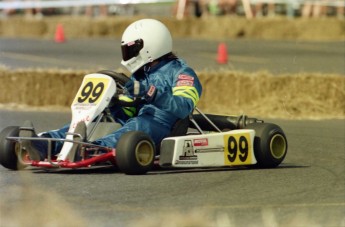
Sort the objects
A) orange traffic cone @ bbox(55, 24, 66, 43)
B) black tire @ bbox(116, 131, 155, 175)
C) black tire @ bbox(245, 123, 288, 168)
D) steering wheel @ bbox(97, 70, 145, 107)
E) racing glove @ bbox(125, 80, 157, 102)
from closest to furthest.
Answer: black tire @ bbox(116, 131, 155, 175) < racing glove @ bbox(125, 80, 157, 102) < steering wheel @ bbox(97, 70, 145, 107) < black tire @ bbox(245, 123, 288, 168) < orange traffic cone @ bbox(55, 24, 66, 43)

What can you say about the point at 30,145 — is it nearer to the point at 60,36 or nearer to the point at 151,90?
the point at 151,90

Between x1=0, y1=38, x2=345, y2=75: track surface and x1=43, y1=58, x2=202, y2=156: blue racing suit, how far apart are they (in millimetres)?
8140

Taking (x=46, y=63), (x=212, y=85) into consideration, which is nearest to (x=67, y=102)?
(x=212, y=85)

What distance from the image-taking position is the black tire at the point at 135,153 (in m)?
7.75

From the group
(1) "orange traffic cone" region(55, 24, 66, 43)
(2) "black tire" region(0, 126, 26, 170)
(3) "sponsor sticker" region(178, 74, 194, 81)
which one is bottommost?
(2) "black tire" region(0, 126, 26, 170)

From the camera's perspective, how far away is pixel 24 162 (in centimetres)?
794

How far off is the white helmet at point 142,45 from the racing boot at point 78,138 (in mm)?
920

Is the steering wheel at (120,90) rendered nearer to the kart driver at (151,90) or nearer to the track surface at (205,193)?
the kart driver at (151,90)

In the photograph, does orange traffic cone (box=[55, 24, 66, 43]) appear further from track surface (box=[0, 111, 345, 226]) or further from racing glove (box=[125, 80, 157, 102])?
racing glove (box=[125, 80, 157, 102])

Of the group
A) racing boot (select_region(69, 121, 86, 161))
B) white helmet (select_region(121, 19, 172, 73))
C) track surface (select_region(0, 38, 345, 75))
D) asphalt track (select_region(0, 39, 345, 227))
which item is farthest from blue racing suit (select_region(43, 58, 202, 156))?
track surface (select_region(0, 38, 345, 75))

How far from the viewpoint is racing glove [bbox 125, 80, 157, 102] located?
8.02 metres

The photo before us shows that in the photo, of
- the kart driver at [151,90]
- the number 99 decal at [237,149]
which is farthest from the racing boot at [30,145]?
the number 99 decal at [237,149]

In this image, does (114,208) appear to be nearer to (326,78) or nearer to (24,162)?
(24,162)

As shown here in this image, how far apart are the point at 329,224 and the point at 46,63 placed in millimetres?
13600
